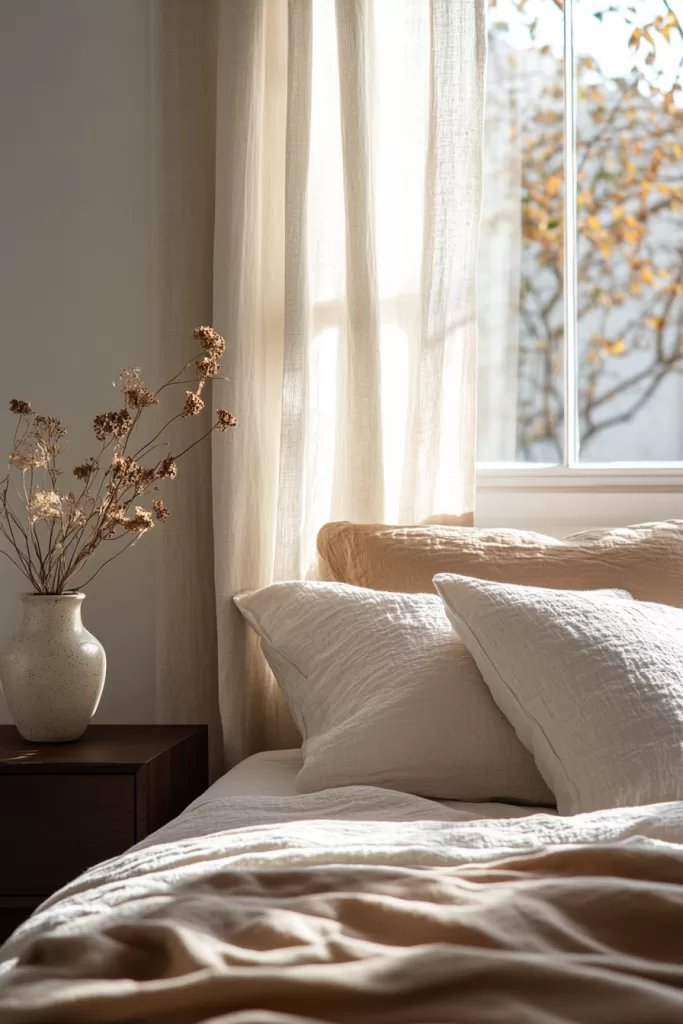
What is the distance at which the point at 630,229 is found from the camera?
8.43 ft

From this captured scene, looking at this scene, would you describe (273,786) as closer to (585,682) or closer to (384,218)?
(585,682)

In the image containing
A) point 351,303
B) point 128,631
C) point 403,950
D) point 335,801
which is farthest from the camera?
point 128,631

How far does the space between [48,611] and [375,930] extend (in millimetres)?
1317

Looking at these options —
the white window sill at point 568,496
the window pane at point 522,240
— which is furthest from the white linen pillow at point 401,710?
the window pane at point 522,240

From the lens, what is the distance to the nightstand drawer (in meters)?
1.85

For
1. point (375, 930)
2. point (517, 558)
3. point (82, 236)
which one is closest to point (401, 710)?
point (517, 558)

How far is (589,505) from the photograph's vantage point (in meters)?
2.51

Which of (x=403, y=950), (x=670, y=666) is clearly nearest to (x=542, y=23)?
(x=670, y=666)

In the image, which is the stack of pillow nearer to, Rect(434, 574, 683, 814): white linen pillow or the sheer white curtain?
Rect(434, 574, 683, 814): white linen pillow

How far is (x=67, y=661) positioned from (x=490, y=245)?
4.66 ft

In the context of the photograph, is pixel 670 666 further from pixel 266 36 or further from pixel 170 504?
pixel 266 36

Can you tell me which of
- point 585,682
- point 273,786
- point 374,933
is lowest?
point 273,786

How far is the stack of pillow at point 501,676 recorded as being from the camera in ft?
4.68

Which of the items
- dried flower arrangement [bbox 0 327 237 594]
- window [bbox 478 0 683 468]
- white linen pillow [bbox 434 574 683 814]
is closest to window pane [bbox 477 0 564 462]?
window [bbox 478 0 683 468]
